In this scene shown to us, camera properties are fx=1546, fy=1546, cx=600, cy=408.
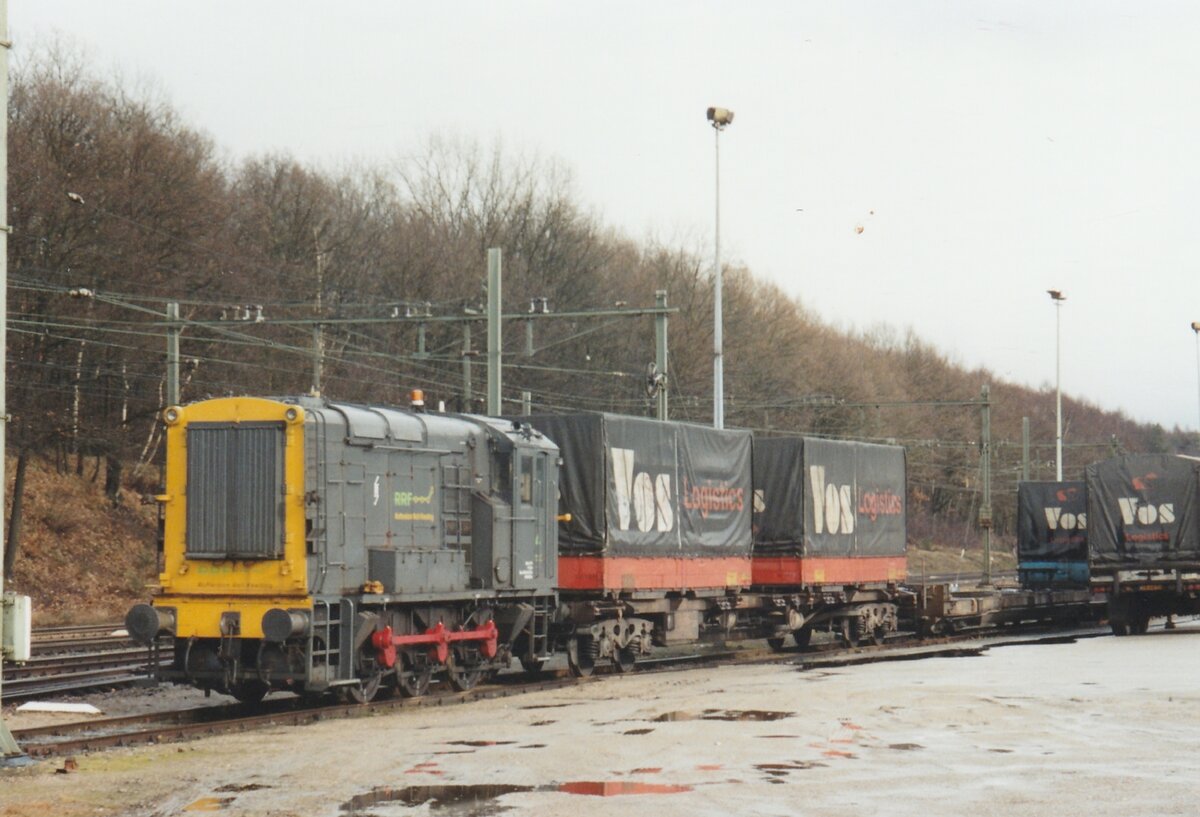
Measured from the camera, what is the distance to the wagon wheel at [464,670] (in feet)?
64.7

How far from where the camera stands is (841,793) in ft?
37.2

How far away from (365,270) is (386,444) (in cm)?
4452

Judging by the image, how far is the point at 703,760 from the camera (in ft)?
42.7

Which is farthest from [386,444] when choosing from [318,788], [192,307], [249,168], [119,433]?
[249,168]

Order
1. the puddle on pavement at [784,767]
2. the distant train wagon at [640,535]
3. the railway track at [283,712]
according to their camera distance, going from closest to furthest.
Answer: the puddle on pavement at [784,767]
the railway track at [283,712]
the distant train wagon at [640,535]

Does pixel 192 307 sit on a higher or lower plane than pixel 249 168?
lower

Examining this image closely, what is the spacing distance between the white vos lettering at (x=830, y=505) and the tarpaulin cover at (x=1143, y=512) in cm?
707

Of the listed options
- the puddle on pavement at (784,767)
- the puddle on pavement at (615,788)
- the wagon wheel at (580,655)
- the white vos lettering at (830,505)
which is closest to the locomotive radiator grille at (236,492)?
the puddle on pavement at (615,788)

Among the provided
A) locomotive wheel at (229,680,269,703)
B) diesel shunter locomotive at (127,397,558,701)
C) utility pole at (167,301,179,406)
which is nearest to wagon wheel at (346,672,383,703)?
diesel shunter locomotive at (127,397,558,701)

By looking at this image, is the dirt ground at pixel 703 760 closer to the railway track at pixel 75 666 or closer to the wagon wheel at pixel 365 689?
the wagon wheel at pixel 365 689

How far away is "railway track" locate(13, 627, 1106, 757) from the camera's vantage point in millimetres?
14734

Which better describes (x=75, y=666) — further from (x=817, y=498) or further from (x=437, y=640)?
(x=817, y=498)

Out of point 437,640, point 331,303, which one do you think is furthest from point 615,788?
point 331,303

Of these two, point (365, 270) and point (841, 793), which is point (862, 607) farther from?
point (365, 270)
